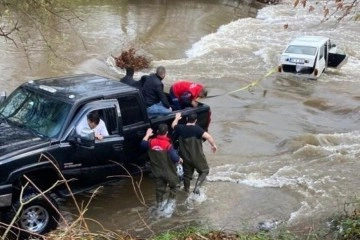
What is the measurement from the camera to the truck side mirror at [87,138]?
7547 millimetres

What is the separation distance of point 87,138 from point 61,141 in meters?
0.41

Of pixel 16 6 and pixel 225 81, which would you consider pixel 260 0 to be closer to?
pixel 225 81

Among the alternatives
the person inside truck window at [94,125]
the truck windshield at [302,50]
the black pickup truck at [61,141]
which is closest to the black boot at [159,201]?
the black pickup truck at [61,141]

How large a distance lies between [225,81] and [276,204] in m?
11.4

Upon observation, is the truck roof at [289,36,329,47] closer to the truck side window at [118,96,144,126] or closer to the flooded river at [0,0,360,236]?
the flooded river at [0,0,360,236]

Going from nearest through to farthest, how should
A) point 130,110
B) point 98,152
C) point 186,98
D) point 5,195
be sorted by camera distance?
point 5,195 → point 98,152 → point 130,110 → point 186,98

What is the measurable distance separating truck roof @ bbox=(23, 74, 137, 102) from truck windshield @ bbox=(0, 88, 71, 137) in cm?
13

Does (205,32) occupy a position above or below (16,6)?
below

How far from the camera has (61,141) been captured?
25.2 feet

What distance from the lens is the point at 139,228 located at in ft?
27.2

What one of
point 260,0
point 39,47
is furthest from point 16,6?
point 260,0

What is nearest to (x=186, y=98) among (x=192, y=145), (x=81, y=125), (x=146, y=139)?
(x=192, y=145)

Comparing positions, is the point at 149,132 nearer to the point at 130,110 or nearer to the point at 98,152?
the point at 130,110

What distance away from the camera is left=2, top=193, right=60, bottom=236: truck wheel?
7.20 metres
